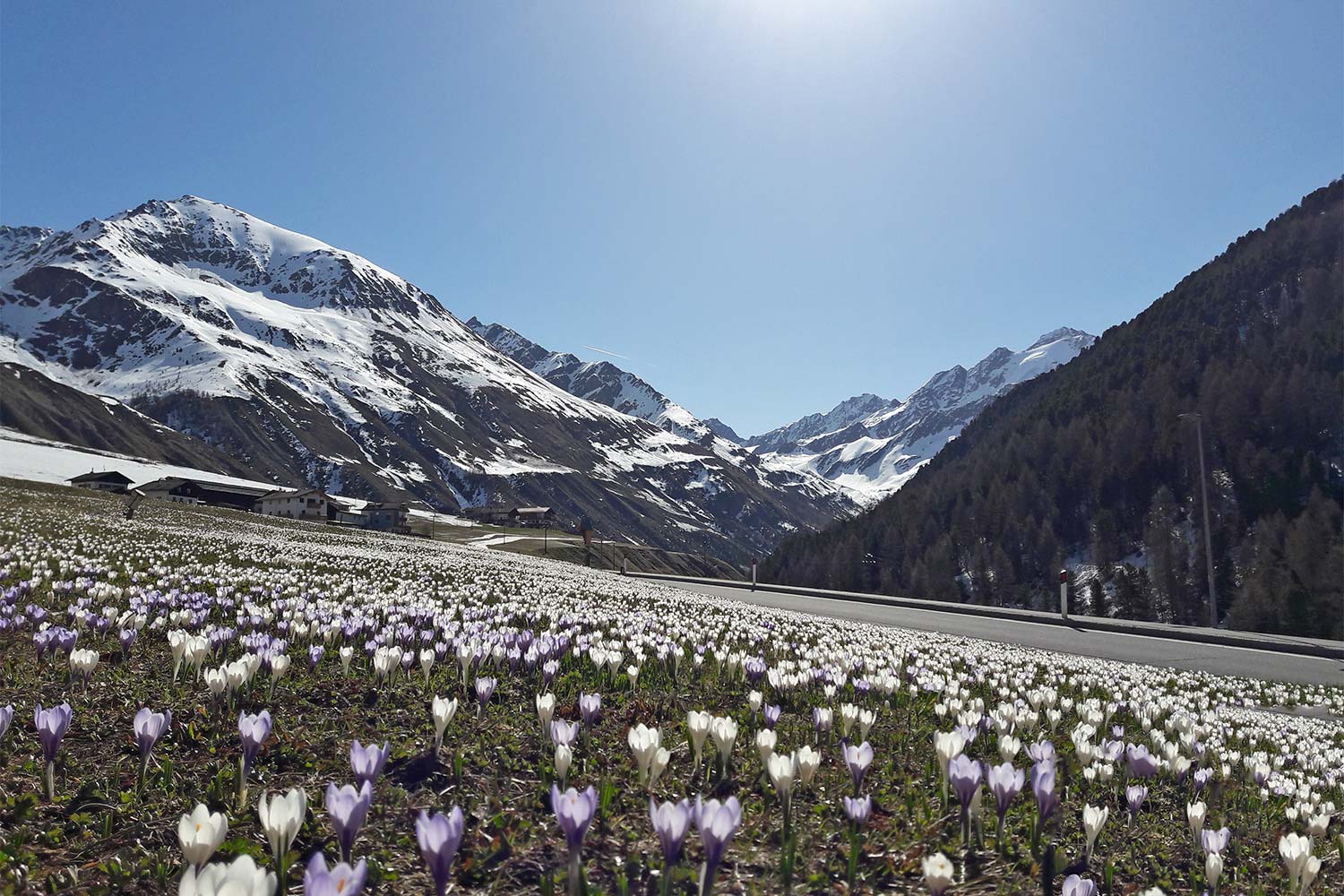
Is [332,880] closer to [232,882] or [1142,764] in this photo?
[232,882]

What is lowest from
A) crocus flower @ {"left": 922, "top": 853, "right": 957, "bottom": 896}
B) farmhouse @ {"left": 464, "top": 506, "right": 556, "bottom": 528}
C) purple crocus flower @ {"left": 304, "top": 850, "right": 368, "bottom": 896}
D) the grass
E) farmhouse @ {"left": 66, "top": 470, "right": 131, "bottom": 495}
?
the grass

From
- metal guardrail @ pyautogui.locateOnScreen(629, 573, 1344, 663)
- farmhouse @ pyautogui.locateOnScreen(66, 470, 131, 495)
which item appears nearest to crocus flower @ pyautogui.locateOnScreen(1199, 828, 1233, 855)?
metal guardrail @ pyautogui.locateOnScreen(629, 573, 1344, 663)

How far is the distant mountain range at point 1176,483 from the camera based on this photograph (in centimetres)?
5397

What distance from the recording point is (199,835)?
199cm

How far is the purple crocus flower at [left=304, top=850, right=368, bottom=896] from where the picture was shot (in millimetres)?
1607

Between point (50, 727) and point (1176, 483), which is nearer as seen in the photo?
point (50, 727)

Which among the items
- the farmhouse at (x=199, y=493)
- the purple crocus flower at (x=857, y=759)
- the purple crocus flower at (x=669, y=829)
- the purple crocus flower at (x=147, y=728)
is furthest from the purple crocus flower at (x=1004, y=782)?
the farmhouse at (x=199, y=493)

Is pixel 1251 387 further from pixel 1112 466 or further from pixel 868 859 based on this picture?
pixel 868 859

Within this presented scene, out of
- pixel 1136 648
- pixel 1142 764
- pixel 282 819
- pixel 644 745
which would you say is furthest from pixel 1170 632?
pixel 282 819

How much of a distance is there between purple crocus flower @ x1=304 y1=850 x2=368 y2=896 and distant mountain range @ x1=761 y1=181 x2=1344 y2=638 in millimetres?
54919

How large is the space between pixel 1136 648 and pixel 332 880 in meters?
22.3

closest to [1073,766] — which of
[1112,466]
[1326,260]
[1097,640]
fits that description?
[1097,640]

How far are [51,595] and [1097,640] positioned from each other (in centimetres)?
2368

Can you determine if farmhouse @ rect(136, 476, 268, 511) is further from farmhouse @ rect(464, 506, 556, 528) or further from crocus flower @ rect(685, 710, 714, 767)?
crocus flower @ rect(685, 710, 714, 767)
